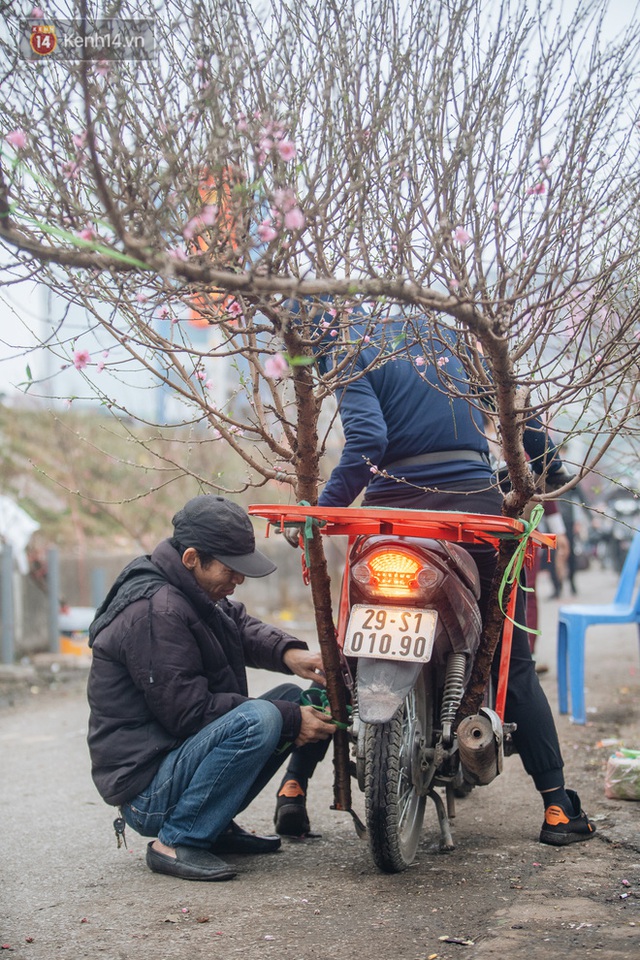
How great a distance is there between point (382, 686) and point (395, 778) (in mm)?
298

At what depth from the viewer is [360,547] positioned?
4.04 meters

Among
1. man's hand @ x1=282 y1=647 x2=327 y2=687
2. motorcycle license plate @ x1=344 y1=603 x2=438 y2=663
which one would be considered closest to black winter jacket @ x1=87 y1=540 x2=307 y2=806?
man's hand @ x1=282 y1=647 x2=327 y2=687

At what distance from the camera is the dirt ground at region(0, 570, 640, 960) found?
327cm

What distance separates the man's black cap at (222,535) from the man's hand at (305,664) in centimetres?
47

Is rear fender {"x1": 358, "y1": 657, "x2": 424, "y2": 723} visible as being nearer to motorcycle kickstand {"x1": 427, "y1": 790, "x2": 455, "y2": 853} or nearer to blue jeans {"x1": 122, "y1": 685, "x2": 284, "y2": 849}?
blue jeans {"x1": 122, "y1": 685, "x2": 284, "y2": 849}

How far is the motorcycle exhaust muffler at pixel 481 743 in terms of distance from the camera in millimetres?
3811

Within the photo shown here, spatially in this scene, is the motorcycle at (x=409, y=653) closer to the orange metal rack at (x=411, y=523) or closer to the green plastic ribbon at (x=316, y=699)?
the orange metal rack at (x=411, y=523)

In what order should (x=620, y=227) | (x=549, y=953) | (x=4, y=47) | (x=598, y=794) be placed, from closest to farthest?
(x=549, y=953)
(x=4, y=47)
(x=620, y=227)
(x=598, y=794)

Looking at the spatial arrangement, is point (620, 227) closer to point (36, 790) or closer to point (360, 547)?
point (360, 547)

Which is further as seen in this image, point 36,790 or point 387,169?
point 36,790

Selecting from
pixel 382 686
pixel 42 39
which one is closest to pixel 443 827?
pixel 382 686

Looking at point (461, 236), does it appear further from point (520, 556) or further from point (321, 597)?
point (321, 597)

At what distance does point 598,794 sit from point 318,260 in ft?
9.57

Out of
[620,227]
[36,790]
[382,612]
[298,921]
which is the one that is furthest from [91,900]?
[620,227]
